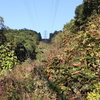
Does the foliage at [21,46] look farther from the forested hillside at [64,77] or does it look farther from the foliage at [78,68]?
the foliage at [78,68]

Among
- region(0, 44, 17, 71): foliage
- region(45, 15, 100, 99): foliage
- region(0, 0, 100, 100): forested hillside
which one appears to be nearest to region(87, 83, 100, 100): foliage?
region(0, 0, 100, 100): forested hillside

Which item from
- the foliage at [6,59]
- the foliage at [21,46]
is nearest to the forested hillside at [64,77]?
the foliage at [6,59]

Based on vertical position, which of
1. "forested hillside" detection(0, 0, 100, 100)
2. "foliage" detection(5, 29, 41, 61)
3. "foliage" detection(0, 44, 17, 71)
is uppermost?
"foliage" detection(5, 29, 41, 61)

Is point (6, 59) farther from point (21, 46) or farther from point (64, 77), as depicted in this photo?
point (21, 46)

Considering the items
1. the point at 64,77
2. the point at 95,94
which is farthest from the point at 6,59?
the point at 95,94

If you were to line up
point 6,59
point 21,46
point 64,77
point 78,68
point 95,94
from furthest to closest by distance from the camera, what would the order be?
point 21,46
point 6,59
point 64,77
point 78,68
point 95,94

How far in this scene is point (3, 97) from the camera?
7.81 m

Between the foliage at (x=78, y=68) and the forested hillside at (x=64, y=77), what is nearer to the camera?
the forested hillside at (x=64, y=77)

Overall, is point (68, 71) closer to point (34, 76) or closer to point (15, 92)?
point (34, 76)

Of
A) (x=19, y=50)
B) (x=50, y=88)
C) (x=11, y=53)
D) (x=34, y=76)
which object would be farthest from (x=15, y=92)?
(x=19, y=50)

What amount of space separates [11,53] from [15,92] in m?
5.25

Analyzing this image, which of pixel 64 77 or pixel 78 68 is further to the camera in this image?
pixel 64 77

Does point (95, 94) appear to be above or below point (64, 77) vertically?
below

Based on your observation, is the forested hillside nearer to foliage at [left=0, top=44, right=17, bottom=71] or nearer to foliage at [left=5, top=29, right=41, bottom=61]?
foliage at [left=0, top=44, right=17, bottom=71]
